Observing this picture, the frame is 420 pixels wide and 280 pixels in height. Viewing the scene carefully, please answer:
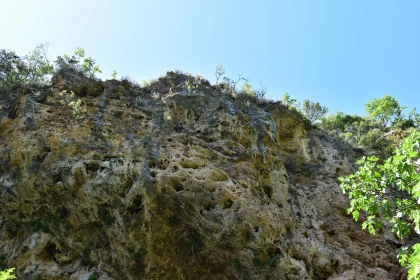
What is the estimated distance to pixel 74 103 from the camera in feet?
43.9

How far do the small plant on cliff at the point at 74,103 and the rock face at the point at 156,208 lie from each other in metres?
0.22

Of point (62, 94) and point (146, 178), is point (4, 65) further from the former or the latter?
point (146, 178)

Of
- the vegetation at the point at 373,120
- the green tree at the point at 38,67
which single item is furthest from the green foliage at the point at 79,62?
the vegetation at the point at 373,120

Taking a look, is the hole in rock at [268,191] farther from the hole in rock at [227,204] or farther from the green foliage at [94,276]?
the green foliage at [94,276]

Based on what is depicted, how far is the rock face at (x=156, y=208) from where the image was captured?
1077 centimetres

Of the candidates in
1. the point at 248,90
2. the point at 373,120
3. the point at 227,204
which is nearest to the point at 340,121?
the point at 373,120

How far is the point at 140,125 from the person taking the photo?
44.0 ft

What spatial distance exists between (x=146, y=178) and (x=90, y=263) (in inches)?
122

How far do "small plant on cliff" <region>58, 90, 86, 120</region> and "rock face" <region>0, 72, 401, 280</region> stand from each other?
217 mm

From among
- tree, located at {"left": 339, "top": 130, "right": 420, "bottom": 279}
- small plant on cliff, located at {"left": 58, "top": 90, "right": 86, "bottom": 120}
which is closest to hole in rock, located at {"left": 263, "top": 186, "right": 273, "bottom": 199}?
tree, located at {"left": 339, "top": 130, "right": 420, "bottom": 279}

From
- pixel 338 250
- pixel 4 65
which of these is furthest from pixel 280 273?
pixel 4 65

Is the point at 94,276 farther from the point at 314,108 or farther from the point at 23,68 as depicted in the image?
the point at 314,108

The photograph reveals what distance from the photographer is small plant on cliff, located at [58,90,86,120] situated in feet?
42.8

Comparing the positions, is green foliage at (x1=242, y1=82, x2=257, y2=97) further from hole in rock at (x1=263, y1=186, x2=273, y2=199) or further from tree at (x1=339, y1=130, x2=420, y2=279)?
tree at (x1=339, y1=130, x2=420, y2=279)
